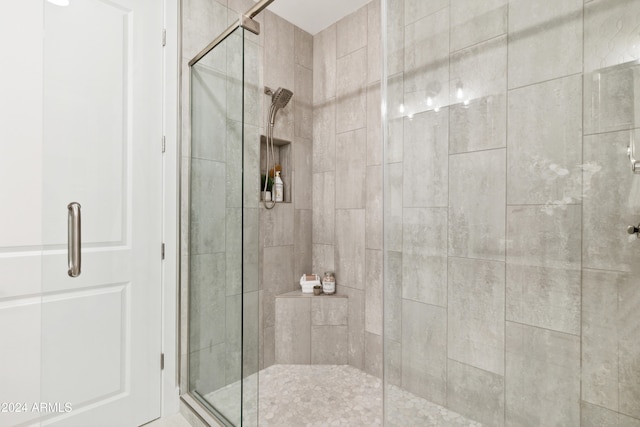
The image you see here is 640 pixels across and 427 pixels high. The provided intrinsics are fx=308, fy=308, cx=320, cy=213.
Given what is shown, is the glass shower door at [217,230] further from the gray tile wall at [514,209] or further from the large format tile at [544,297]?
the large format tile at [544,297]

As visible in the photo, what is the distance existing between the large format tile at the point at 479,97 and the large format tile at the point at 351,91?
134 cm

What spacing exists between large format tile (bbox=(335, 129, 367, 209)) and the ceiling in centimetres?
90

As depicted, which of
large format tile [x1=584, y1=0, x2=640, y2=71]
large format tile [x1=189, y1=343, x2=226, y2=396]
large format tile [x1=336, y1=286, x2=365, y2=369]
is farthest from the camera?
large format tile [x1=336, y1=286, x2=365, y2=369]

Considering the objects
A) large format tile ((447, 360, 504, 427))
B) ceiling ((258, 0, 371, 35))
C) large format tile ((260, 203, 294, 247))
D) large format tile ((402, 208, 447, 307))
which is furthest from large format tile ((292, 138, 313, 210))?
large format tile ((447, 360, 504, 427))

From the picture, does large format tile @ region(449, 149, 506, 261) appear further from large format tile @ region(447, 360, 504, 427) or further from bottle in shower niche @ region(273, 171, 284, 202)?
bottle in shower niche @ region(273, 171, 284, 202)

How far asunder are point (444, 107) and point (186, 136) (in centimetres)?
138

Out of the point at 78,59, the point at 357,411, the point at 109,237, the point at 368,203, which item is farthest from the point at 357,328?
the point at 78,59

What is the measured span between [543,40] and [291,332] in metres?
2.15

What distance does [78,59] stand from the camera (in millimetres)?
1376

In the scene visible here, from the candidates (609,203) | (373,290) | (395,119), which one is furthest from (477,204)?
(373,290)

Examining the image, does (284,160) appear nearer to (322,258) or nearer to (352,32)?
(322,258)

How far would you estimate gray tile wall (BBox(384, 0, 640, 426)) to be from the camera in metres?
0.74

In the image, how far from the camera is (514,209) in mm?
→ 864

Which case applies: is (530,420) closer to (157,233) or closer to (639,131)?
(639,131)
